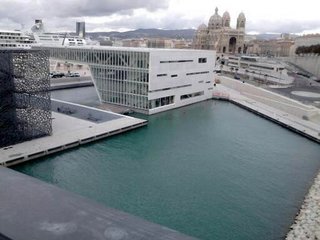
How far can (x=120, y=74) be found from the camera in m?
43.5

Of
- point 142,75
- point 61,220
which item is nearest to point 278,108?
point 142,75

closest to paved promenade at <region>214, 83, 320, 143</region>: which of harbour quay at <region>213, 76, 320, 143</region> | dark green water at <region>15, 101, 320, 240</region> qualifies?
harbour quay at <region>213, 76, 320, 143</region>

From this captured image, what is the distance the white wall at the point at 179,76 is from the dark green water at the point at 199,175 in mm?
7484

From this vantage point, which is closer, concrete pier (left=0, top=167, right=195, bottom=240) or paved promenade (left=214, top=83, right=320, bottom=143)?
concrete pier (left=0, top=167, right=195, bottom=240)

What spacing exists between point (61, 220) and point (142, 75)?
33.5 meters

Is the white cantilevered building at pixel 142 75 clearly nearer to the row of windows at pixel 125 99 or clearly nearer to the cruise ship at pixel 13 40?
the row of windows at pixel 125 99

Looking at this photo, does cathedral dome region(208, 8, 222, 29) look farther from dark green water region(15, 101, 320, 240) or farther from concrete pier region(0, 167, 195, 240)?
concrete pier region(0, 167, 195, 240)

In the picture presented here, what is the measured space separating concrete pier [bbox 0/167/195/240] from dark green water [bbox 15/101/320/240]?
27.5ft

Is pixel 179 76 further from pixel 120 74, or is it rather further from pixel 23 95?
pixel 23 95

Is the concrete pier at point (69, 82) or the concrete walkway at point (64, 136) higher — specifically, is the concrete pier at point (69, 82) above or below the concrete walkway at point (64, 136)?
above

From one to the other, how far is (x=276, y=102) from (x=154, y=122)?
71.6ft

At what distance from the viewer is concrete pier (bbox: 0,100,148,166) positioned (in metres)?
25.6

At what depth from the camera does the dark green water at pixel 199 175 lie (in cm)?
1862

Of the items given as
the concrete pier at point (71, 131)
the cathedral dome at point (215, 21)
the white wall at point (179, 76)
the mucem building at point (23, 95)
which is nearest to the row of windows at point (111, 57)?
the white wall at point (179, 76)
